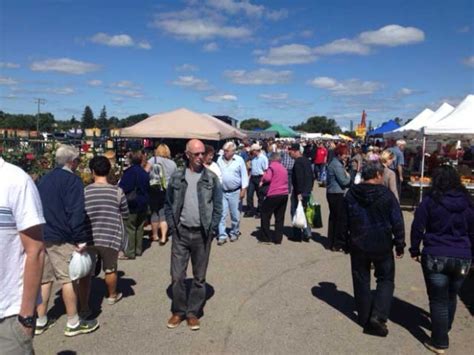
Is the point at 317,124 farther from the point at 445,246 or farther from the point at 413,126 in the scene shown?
the point at 445,246

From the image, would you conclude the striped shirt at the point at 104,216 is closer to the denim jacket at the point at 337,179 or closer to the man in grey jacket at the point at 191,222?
the man in grey jacket at the point at 191,222

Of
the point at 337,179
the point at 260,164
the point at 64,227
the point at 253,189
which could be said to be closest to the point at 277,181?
the point at 337,179

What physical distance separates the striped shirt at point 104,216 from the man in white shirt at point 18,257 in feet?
8.09

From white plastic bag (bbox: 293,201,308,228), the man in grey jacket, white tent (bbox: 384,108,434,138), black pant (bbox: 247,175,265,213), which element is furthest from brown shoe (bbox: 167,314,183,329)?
white tent (bbox: 384,108,434,138)

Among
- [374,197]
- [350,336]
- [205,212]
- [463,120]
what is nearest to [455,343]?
[350,336]

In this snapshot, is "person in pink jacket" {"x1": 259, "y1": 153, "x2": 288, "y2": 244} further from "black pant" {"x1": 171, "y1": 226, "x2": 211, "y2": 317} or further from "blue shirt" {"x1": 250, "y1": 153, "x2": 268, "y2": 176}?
"black pant" {"x1": 171, "y1": 226, "x2": 211, "y2": 317}

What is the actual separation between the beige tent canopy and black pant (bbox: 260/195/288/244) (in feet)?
12.6

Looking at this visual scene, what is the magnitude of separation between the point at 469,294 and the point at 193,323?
3644mm

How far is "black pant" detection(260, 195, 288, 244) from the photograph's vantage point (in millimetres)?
7906

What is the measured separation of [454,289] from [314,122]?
136m

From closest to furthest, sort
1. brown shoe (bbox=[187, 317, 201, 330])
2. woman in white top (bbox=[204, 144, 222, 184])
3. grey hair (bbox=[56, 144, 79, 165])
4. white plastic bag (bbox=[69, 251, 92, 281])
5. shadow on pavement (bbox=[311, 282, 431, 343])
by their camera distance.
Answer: white plastic bag (bbox=[69, 251, 92, 281]), grey hair (bbox=[56, 144, 79, 165]), brown shoe (bbox=[187, 317, 201, 330]), shadow on pavement (bbox=[311, 282, 431, 343]), woman in white top (bbox=[204, 144, 222, 184])

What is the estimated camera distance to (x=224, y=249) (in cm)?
776

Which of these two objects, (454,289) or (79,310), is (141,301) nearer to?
(79,310)

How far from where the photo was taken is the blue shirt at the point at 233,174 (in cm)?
811
